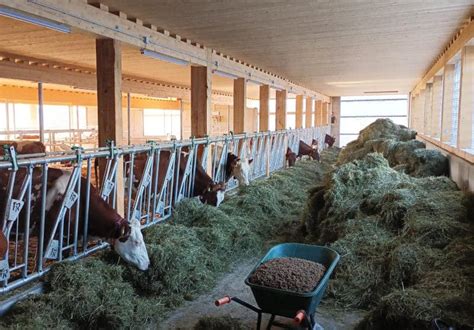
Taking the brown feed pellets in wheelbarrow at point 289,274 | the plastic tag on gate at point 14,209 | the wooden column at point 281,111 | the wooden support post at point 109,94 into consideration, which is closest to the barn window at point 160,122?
the wooden column at point 281,111

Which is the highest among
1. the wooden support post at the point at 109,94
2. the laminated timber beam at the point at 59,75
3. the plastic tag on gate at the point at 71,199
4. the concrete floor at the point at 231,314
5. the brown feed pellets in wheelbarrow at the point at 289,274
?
the laminated timber beam at the point at 59,75

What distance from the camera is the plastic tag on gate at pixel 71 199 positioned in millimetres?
3961

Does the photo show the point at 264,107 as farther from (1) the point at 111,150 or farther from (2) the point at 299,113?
(1) the point at 111,150

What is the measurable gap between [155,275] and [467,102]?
18.3 feet

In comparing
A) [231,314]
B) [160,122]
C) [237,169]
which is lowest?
[231,314]

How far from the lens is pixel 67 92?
1534 centimetres

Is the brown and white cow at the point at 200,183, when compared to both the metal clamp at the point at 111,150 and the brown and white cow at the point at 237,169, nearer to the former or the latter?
the brown and white cow at the point at 237,169

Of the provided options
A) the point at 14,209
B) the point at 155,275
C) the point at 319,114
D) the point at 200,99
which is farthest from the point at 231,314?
the point at 319,114

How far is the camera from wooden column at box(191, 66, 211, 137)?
8.18 m

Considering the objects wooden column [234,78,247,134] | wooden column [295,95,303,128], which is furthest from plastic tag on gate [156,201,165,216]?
wooden column [295,95,303,128]

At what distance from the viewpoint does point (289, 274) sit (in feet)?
9.16

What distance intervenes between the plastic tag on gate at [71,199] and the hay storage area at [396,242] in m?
2.65

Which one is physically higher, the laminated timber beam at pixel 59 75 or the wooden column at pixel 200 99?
the laminated timber beam at pixel 59 75

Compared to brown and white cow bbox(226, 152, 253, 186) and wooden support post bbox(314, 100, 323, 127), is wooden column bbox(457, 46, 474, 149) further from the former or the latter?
wooden support post bbox(314, 100, 323, 127)
